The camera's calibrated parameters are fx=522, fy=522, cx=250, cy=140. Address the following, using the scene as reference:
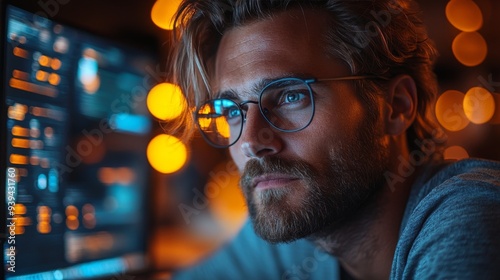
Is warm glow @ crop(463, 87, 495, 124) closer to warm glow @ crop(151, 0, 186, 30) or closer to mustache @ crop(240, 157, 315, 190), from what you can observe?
warm glow @ crop(151, 0, 186, 30)

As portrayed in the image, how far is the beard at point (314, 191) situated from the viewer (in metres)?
1.05

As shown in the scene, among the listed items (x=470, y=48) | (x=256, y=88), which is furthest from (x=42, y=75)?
(x=470, y=48)

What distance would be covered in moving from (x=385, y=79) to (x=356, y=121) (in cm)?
14

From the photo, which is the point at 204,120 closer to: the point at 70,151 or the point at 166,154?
the point at 70,151

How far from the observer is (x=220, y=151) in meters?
2.34

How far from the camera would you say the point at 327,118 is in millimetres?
1063

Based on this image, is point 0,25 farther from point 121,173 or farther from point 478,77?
point 478,77

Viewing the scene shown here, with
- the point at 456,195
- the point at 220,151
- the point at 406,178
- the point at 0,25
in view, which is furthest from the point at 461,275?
the point at 220,151

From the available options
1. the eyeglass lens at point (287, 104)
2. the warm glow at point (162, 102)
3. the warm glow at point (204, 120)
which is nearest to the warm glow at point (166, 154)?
the warm glow at point (162, 102)

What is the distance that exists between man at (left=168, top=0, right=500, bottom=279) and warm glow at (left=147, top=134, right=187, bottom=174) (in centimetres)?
23

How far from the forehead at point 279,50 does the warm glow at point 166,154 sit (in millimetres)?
379

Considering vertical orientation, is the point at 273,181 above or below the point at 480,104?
above

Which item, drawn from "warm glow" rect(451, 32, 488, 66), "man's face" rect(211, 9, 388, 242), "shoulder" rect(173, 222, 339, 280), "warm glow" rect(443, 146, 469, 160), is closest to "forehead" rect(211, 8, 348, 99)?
"man's face" rect(211, 9, 388, 242)

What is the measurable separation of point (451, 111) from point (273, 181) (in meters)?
2.35
